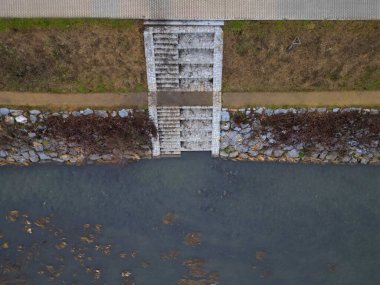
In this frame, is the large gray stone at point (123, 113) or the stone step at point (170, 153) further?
the stone step at point (170, 153)

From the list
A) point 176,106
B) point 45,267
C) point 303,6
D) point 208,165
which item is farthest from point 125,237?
point 303,6

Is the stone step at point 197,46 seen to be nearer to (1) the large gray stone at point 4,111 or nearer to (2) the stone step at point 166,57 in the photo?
(2) the stone step at point 166,57

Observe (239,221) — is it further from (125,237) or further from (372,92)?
(372,92)

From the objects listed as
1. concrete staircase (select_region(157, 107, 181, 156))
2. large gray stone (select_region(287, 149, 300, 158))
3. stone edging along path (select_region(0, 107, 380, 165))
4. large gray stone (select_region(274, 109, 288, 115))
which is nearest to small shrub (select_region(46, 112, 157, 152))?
stone edging along path (select_region(0, 107, 380, 165))

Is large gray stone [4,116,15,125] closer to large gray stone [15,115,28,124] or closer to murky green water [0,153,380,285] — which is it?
large gray stone [15,115,28,124]

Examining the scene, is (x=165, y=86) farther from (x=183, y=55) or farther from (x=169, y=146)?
(x=169, y=146)

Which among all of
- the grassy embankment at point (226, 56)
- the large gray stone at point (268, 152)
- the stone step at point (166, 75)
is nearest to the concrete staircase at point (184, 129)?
the stone step at point (166, 75)
